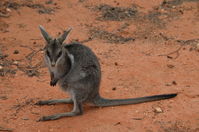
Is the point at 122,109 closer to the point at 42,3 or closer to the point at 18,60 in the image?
the point at 18,60

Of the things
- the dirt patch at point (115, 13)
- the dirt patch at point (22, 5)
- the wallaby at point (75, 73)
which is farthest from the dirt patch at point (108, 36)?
the wallaby at point (75, 73)

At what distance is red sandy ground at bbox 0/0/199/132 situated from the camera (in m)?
4.66

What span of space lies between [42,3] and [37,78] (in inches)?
150

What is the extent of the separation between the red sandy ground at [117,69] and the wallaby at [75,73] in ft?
0.32

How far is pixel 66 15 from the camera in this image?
8.73 meters

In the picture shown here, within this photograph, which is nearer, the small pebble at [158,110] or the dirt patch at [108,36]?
the small pebble at [158,110]

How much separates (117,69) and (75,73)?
4.96 feet

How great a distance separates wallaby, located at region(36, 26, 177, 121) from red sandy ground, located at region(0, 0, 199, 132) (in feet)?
0.32

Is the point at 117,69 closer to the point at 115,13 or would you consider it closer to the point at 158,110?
the point at 158,110

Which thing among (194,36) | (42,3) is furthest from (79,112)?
(42,3)

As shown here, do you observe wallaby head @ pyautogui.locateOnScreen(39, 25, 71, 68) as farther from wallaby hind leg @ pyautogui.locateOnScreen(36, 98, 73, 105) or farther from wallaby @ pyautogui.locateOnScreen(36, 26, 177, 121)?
wallaby hind leg @ pyautogui.locateOnScreen(36, 98, 73, 105)

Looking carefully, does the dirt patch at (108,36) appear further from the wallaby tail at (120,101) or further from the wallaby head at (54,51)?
the wallaby head at (54,51)

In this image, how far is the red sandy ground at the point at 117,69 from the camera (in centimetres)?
466

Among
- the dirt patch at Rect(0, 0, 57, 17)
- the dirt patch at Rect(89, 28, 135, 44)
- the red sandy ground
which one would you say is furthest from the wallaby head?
the dirt patch at Rect(0, 0, 57, 17)
